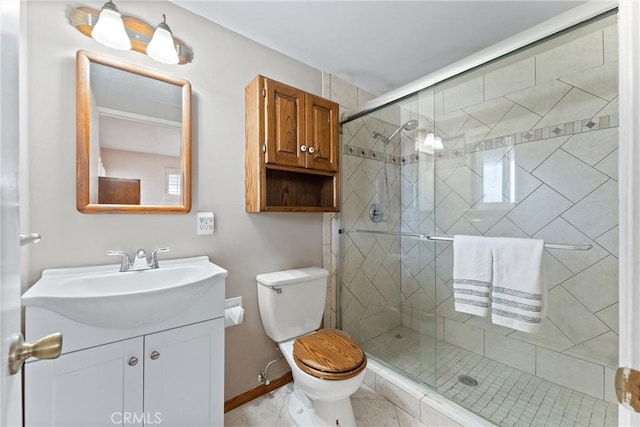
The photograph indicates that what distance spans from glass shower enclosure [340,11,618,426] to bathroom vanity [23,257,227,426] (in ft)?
3.84

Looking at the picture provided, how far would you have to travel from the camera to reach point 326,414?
1344 millimetres

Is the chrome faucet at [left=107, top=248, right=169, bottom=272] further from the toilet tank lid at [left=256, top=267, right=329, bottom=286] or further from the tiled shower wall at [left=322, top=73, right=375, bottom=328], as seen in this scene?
the tiled shower wall at [left=322, top=73, right=375, bottom=328]

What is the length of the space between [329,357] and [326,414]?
29cm

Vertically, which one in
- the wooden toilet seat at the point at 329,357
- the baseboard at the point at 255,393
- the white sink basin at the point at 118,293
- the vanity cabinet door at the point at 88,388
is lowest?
the baseboard at the point at 255,393

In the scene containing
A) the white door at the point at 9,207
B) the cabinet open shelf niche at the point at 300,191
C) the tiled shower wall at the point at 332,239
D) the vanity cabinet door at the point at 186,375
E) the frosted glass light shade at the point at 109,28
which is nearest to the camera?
the white door at the point at 9,207

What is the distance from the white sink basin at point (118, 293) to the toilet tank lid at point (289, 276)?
14.4 inches

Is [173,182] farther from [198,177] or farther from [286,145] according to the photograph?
[286,145]

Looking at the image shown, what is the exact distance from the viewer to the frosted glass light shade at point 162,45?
4.16 feet

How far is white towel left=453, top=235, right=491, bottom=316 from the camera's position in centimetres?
138

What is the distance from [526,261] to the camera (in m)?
1.26

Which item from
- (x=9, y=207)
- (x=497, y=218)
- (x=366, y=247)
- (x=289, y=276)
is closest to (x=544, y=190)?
(x=497, y=218)

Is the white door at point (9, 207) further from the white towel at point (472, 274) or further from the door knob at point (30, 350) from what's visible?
the white towel at point (472, 274)

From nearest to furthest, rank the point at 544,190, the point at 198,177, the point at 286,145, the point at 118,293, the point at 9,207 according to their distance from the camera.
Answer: the point at 9,207, the point at 118,293, the point at 198,177, the point at 286,145, the point at 544,190

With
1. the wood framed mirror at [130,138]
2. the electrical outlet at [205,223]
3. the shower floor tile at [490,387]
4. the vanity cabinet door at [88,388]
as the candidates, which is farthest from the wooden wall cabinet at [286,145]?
the shower floor tile at [490,387]
